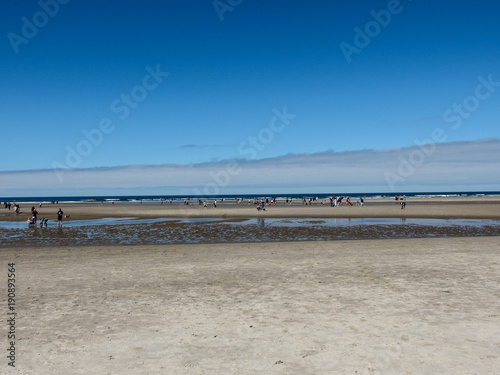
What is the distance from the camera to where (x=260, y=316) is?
810cm

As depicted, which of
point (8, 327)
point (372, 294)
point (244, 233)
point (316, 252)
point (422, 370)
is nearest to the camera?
point (422, 370)

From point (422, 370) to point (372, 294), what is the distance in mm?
4248

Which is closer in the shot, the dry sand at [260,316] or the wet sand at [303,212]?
the dry sand at [260,316]

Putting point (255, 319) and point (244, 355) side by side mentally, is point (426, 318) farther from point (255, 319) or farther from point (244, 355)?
point (244, 355)

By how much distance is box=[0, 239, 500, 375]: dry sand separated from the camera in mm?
5895

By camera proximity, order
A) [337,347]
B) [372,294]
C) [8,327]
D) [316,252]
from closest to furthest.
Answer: [337,347]
[8,327]
[372,294]
[316,252]

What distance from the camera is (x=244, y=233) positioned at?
89.6ft

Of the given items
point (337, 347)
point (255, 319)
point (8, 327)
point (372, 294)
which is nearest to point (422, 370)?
point (337, 347)

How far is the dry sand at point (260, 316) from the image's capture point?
5.89m

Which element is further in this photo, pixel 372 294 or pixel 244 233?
pixel 244 233

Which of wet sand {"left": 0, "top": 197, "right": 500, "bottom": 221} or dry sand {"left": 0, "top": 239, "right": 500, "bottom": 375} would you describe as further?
wet sand {"left": 0, "top": 197, "right": 500, "bottom": 221}

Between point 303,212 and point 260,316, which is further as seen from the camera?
point 303,212

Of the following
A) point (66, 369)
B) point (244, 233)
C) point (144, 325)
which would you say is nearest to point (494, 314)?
point (144, 325)

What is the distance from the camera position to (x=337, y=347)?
6387 mm
